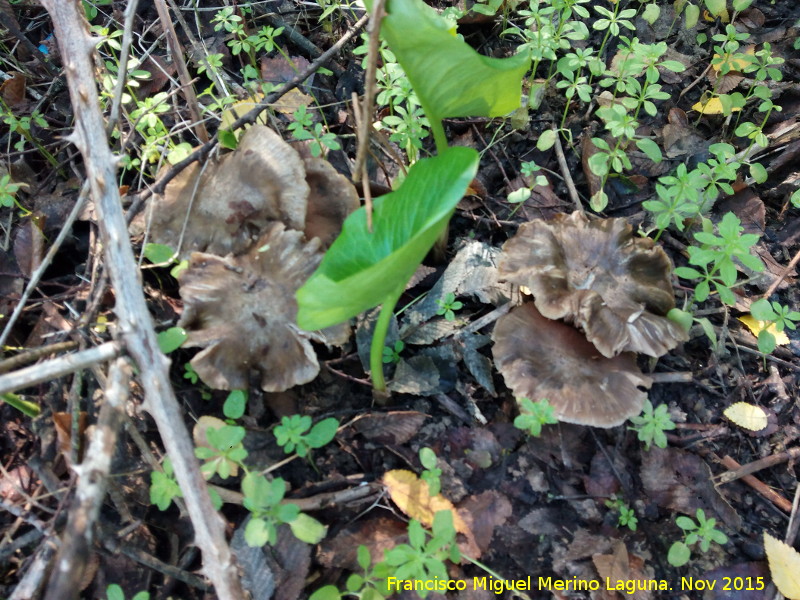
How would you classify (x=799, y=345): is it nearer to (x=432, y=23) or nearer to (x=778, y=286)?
(x=778, y=286)

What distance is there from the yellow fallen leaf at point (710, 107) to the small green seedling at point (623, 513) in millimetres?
2011

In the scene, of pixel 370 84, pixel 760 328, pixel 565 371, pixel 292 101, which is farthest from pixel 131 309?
pixel 760 328

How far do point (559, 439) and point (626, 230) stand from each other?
0.87m

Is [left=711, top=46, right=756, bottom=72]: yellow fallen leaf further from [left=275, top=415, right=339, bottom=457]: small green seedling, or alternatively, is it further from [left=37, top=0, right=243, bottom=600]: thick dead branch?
[left=37, top=0, right=243, bottom=600]: thick dead branch

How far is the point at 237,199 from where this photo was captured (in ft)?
7.16

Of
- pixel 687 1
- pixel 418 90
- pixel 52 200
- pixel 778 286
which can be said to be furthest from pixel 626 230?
pixel 52 200

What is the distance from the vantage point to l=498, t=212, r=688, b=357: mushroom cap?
6.66 feet

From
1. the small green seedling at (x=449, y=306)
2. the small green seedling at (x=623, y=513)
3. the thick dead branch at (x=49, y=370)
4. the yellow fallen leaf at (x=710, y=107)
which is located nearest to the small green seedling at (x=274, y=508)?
the thick dead branch at (x=49, y=370)

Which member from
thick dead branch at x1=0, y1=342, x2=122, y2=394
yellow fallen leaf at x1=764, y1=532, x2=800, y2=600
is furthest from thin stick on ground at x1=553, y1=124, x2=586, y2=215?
thick dead branch at x1=0, y1=342, x2=122, y2=394

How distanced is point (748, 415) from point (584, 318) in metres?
0.81

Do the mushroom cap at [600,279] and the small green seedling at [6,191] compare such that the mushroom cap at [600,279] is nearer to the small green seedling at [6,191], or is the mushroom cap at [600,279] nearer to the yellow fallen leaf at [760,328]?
the yellow fallen leaf at [760,328]

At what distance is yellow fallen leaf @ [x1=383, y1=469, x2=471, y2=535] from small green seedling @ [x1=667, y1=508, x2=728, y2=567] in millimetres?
686

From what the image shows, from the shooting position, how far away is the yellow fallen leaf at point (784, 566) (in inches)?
73.3

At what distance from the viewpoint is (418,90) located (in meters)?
1.84
